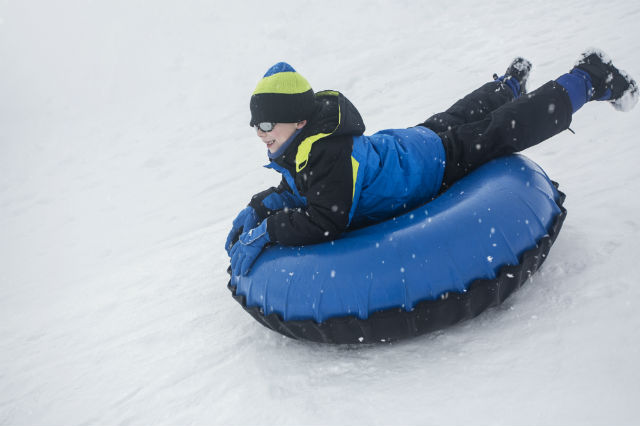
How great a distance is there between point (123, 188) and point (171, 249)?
3.25 meters

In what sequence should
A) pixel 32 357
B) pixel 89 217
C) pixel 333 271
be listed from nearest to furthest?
pixel 333 271
pixel 32 357
pixel 89 217

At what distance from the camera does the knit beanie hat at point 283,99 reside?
259 cm

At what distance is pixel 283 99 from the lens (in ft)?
8.48

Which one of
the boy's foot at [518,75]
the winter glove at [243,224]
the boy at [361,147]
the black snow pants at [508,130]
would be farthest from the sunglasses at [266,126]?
the boy's foot at [518,75]

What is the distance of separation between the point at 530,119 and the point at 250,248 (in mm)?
1735

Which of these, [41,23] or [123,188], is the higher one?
[41,23]

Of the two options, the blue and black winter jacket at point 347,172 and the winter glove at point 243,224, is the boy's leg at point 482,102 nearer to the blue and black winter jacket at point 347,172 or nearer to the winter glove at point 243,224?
the blue and black winter jacket at point 347,172

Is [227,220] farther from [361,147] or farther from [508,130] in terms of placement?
[508,130]

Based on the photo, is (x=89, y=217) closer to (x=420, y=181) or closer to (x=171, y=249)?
(x=171, y=249)

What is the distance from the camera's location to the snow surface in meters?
2.06

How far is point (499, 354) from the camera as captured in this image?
82.0 inches

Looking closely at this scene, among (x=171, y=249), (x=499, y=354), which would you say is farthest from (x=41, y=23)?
(x=499, y=354)

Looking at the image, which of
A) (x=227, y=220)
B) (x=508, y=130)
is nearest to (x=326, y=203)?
(x=508, y=130)

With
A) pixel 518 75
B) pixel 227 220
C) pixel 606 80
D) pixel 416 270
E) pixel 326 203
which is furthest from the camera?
pixel 227 220
